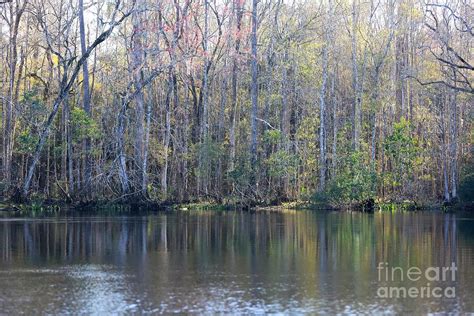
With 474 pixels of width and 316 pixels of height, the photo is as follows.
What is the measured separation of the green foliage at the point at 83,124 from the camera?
4103cm

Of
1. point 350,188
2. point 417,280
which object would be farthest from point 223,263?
point 350,188

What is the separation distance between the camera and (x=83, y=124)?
41.0 metres

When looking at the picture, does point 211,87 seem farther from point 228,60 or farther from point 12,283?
point 12,283

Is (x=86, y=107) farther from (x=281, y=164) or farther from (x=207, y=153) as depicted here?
(x=281, y=164)

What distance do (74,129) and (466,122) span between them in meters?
21.8

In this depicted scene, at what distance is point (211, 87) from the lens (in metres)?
49.7

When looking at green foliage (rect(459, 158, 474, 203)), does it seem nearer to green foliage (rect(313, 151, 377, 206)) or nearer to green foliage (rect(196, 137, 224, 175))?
green foliage (rect(313, 151, 377, 206))

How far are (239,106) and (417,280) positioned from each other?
36028mm

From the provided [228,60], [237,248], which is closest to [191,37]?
[228,60]

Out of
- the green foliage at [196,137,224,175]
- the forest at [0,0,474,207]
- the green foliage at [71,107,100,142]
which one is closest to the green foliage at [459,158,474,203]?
the forest at [0,0,474,207]

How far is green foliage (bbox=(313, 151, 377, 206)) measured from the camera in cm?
3716

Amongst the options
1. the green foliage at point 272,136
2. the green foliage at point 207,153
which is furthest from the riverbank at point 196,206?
the green foliage at point 272,136

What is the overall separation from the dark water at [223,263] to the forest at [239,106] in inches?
399

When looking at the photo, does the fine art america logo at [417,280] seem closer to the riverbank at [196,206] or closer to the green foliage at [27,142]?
the riverbank at [196,206]
